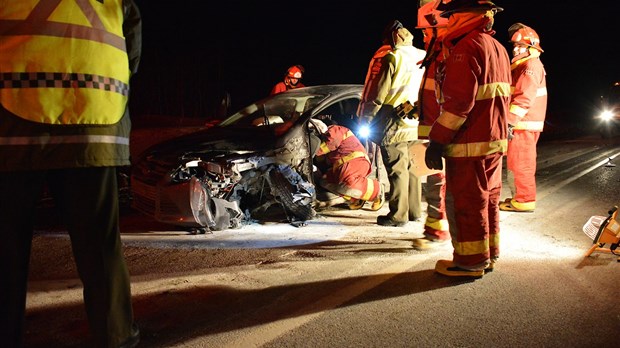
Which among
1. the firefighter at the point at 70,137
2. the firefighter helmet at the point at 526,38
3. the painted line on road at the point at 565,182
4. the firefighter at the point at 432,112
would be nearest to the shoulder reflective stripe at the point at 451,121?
the firefighter at the point at 432,112

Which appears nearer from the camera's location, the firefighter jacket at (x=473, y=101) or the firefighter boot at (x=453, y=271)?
the firefighter jacket at (x=473, y=101)

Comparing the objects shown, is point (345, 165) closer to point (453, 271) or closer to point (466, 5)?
point (453, 271)

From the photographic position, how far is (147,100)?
14.1 m

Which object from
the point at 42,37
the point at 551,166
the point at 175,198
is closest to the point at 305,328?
the point at 42,37

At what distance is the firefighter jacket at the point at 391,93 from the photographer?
Result: 504 centimetres

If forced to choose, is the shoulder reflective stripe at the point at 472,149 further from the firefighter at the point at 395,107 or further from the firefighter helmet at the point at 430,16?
the firefighter at the point at 395,107

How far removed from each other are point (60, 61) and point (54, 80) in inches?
3.2

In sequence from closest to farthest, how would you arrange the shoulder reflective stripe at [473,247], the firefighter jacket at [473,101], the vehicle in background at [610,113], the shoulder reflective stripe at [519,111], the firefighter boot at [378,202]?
the firefighter jacket at [473,101] → the shoulder reflective stripe at [473,247] → the shoulder reflective stripe at [519,111] → the firefighter boot at [378,202] → the vehicle in background at [610,113]

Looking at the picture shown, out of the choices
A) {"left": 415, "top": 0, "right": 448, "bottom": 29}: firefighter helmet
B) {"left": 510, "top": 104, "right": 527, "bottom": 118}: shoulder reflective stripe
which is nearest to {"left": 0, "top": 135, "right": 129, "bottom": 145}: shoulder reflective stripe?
{"left": 415, "top": 0, "right": 448, "bottom": 29}: firefighter helmet

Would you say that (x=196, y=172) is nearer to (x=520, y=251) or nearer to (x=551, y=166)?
(x=520, y=251)

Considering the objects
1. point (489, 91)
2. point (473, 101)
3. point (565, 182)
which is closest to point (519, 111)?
point (489, 91)

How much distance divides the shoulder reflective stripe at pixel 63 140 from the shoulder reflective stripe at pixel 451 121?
6.73ft

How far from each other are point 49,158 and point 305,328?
1.51 m

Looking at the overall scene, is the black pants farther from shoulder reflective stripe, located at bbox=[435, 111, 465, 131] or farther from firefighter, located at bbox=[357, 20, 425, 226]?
firefighter, located at bbox=[357, 20, 425, 226]
